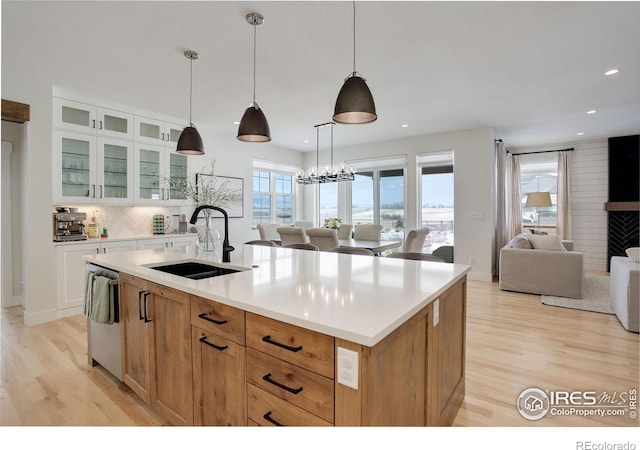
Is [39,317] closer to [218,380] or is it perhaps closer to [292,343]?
[218,380]

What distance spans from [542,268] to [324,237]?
3.12 m

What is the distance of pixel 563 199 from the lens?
6910mm

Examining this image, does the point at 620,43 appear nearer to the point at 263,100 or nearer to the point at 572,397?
the point at 572,397

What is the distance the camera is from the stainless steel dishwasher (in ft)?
7.28

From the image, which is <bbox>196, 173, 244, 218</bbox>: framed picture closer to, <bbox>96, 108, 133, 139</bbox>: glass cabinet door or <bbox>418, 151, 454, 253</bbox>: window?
<bbox>96, 108, 133, 139</bbox>: glass cabinet door

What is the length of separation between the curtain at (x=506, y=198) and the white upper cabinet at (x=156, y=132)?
5691 mm

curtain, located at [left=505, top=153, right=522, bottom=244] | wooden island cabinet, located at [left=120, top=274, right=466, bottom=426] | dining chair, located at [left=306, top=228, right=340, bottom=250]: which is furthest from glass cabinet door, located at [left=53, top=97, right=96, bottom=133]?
curtain, located at [left=505, top=153, right=522, bottom=244]

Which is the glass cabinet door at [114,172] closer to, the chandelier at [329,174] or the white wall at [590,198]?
the chandelier at [329,174]

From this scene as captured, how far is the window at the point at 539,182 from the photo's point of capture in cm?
717

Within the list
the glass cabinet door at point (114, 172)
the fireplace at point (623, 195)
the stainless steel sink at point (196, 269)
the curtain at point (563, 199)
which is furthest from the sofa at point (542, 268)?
the glass cabinet door at point (114, 172)

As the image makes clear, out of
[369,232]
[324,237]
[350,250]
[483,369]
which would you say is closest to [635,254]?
[483,369]

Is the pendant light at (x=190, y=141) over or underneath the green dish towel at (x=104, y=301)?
over

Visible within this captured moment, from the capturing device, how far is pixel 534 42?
281 centimetres

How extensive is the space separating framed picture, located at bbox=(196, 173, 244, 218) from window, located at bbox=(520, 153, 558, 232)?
6162 mm
